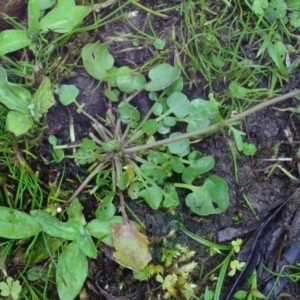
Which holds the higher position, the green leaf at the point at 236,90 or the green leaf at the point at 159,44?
the green leaf at the point at 159,44

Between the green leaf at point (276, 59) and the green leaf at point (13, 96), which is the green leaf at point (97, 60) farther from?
the green leaf at point (276, 59)

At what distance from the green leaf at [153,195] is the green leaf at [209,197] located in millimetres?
114

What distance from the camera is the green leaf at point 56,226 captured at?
187cm

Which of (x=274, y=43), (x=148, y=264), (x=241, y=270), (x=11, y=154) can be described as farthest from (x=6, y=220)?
(x=274, y=43)

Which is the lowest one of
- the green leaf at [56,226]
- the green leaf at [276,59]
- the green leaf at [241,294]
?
the green leaf at [241,294]

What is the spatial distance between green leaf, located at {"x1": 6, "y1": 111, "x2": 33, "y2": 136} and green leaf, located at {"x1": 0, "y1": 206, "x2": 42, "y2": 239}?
26cm

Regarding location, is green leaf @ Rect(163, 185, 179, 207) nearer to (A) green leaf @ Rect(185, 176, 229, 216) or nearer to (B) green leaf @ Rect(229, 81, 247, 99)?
(A) green leaf @ Rect(185, 176, 229, 216)

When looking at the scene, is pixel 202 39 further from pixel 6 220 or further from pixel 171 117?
pixel 6 220

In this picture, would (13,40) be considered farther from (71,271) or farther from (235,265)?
(235,265)

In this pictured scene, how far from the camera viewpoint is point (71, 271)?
1884mm

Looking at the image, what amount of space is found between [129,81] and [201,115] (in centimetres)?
28

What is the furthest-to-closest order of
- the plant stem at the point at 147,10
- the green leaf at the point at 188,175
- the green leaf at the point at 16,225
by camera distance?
the plant stem at the point at 147,10
the green leaf at the point at 188,175
the green leaf at the point at 16,225

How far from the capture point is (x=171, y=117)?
1.99 meters

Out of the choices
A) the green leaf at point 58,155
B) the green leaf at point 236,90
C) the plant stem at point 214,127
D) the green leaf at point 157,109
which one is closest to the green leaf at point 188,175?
the plant stem at point 214,127
